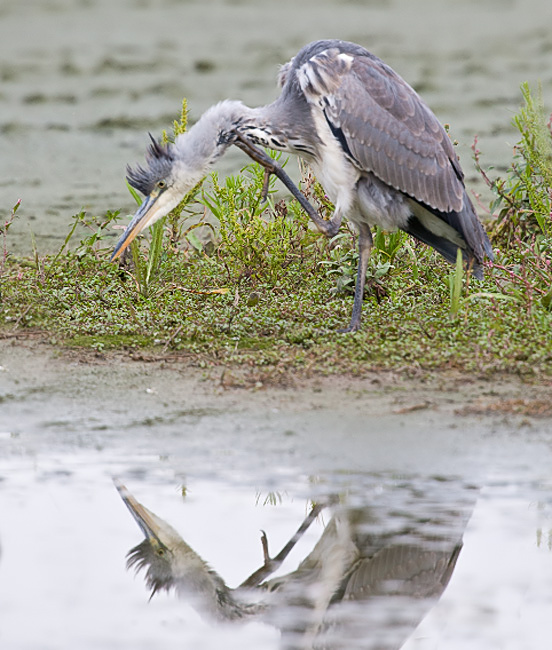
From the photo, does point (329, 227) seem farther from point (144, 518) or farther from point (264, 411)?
point (144, 518)

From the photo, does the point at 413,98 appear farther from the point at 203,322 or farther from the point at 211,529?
the point at 211,529

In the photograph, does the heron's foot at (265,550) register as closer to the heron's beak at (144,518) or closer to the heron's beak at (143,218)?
the heron's beak at (144,518)

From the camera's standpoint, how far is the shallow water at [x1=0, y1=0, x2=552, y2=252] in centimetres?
962

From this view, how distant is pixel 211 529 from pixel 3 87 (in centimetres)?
802

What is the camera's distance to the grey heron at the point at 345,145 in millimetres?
5762

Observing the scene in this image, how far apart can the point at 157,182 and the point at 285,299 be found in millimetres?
1033

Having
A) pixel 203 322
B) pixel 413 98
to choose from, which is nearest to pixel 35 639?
pixel 203 322

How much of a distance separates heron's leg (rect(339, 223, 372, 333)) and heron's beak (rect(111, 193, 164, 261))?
43.7 inches

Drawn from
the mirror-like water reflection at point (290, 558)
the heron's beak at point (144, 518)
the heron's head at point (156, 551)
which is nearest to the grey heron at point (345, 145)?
the mirror-like water reflection at point (290, 558)

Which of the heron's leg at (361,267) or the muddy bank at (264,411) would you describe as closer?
the muddy bank at (264,411)

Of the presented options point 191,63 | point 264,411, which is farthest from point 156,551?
point 191,63

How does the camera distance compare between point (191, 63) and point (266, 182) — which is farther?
point (191, 63)

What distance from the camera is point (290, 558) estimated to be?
3.52 metres

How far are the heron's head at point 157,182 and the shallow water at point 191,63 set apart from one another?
305 cm
